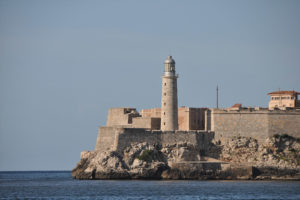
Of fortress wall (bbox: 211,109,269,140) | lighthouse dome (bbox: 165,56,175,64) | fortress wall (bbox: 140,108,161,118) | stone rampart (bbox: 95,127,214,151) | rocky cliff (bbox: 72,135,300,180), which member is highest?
lighthouse dome (bbox: 165,56,175,64)

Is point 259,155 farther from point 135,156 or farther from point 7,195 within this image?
point 7,195

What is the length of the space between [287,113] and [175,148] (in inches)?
372

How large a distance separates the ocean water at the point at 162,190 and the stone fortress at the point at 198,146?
1799mm

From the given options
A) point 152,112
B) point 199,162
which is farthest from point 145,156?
point 152,112

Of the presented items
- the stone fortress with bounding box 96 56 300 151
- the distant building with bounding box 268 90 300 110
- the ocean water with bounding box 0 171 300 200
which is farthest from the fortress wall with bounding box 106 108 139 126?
the distant building with bounding box 268 90 300 110

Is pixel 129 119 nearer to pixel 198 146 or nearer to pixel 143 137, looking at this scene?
pixel 143 137

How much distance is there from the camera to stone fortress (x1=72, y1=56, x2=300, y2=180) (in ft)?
185

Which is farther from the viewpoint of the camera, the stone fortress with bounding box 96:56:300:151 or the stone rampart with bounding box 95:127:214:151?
the stone fortress with bounding box 96:56:300:151

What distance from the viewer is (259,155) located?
57.7 m

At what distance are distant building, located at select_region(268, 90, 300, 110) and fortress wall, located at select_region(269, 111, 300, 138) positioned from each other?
889cm

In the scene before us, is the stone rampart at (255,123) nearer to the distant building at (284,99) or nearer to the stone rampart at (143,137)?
the stone rampart at (143,137)

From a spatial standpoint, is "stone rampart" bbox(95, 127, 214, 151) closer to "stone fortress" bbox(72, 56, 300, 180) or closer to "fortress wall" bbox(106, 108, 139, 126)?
"stone fortress" bbox(72, 56, 300, 180)

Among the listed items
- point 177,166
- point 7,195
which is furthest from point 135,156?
point 7,195

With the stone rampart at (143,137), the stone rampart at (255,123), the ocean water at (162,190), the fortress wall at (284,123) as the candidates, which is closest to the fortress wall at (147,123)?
the stone rampart at (143,137)
